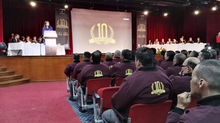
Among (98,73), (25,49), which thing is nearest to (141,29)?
(25,49)

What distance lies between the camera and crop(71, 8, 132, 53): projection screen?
11.1m

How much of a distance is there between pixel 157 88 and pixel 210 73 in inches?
27.1

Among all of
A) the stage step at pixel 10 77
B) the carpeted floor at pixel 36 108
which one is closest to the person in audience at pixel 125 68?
the carpeted floor at pixel 36 108

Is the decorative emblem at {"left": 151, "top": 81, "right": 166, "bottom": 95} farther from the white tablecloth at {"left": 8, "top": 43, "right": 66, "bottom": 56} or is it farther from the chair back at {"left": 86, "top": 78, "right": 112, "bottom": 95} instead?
the white tablecloth at {"left": 8, "top": 43, "right": 66, "bottom": 56}

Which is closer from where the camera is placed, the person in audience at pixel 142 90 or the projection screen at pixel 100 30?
the person in audience at pixel 142 90

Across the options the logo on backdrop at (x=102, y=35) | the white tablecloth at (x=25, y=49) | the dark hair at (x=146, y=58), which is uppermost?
the logo on backdrop at (x=102, y=35)

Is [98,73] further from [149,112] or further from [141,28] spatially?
[141,28]

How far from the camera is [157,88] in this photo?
5.09 ft

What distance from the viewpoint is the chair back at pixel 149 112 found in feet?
4.85

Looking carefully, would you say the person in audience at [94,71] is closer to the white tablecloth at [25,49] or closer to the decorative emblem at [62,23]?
the white tablecloth at [25,49]

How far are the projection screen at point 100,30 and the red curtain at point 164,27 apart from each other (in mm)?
2337

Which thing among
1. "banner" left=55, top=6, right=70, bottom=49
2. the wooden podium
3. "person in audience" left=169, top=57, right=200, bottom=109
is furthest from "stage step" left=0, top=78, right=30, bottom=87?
"person in audience" left=169, top=57, right=200, bottom=109

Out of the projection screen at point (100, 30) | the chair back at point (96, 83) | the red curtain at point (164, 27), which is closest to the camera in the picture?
the chair back at point (96, 83)

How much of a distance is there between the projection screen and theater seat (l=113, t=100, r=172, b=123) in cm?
990
